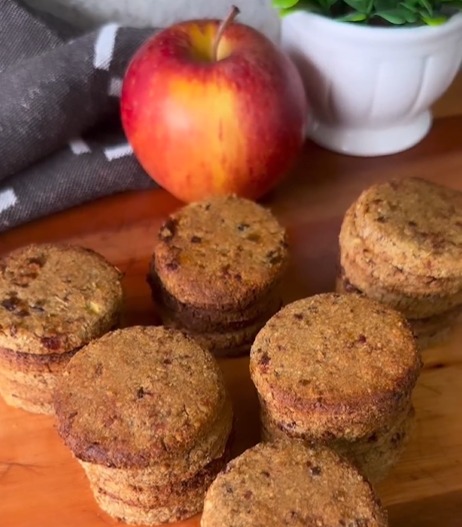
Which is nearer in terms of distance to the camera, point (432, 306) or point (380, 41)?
point (432, 306)

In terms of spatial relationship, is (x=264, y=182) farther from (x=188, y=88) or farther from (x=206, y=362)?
(x=206, y=362)

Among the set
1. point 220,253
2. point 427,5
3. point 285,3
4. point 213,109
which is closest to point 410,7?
point 427,5

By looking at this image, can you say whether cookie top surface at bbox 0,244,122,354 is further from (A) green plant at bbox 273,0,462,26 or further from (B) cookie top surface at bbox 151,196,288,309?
(A) green plant at bbox 273,0,462,26

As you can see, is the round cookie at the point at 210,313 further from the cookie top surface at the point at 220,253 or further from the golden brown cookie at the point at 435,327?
the golden brown cookie at the point at 435,327

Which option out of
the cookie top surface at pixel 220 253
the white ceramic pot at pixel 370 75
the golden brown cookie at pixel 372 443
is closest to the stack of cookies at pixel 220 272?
the cookie top surface at pixel 220 253

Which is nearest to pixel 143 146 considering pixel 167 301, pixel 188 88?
pixel 188 88
